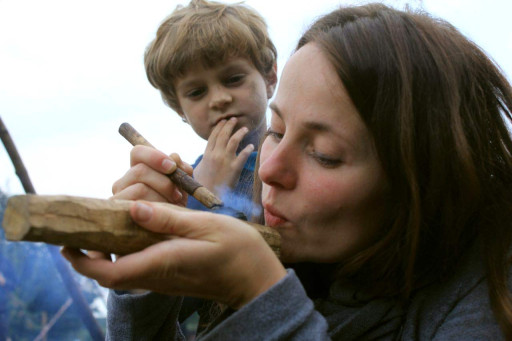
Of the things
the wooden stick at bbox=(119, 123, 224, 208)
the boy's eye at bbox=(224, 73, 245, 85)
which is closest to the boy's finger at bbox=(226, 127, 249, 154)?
the boy's eye at bbox=(224, 73, 245, 85)

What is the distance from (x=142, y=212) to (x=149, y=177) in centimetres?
72

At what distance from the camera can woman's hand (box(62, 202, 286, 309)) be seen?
95 centimetres

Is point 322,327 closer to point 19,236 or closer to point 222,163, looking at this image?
point 19,236

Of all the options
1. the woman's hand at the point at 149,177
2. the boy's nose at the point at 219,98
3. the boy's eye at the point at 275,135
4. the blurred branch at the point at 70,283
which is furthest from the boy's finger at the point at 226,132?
the blurred branch at the point at 70,283

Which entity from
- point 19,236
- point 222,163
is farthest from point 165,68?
point 19,236

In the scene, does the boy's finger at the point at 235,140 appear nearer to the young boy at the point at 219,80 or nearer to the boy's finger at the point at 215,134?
the young boy at the point at 219,80

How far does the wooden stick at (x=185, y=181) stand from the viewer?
1474 mm

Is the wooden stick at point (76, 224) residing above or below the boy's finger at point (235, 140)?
above

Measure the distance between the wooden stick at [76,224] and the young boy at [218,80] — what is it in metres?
1.53

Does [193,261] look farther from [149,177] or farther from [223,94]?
Result: [223,94]

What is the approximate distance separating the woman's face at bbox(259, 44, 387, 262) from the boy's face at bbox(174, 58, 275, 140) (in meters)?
1.35

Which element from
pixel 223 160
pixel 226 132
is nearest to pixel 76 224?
pixel 223 160

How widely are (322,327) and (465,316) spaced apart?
47 centimetres

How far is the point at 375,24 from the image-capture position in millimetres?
1413
